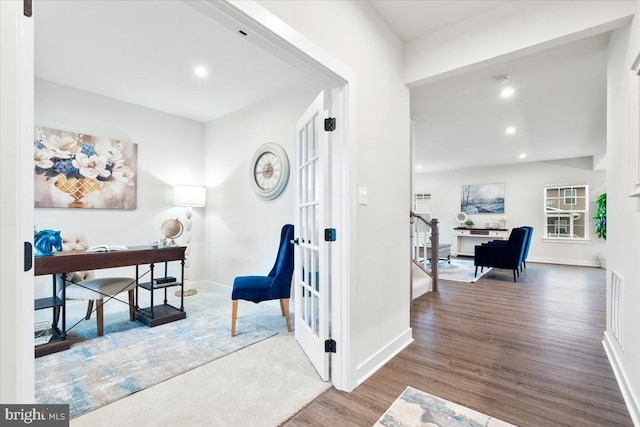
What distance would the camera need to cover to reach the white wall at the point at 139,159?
3.41 m

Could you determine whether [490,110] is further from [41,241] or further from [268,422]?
[41,241]

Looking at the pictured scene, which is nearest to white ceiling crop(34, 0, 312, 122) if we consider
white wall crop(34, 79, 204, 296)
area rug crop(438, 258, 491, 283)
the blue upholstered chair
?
white wall crop(34, 79, 204, 296)

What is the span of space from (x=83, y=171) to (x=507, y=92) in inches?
204

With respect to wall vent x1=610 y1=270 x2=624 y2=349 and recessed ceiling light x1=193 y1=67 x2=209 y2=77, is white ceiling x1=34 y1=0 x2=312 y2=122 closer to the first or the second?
recessed ceiling light x1=193 y1=67 x2=209 y2=77

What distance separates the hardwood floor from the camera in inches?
65.5

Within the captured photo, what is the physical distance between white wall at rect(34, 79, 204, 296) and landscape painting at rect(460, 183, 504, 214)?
24.1ft

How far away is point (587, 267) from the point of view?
6.87m

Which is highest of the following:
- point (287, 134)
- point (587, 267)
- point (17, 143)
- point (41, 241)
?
point (287, 134)

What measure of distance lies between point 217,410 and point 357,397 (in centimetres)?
82

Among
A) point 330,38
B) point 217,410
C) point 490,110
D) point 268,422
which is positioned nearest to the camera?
point 268,422

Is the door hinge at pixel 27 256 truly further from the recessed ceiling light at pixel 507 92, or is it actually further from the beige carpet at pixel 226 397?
the recessed ceiling light at pixel 507 92

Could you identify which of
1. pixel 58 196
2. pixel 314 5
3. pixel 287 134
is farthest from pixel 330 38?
pixel 58 196

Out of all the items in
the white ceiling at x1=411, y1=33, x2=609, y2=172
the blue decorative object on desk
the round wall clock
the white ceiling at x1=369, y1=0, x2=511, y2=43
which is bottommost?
the blue decorative object on desk

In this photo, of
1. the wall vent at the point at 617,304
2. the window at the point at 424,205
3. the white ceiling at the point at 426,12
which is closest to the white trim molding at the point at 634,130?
the wall vent at the point at 617,304
